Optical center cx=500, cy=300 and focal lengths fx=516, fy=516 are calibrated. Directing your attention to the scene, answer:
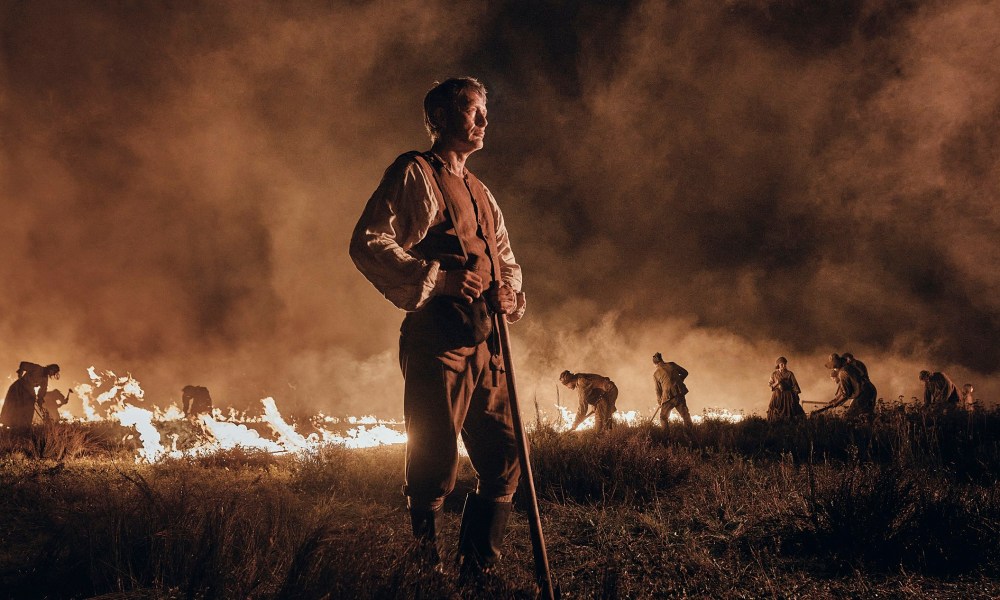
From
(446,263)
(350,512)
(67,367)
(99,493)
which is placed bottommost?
(350,512)

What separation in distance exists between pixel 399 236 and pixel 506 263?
656 mm

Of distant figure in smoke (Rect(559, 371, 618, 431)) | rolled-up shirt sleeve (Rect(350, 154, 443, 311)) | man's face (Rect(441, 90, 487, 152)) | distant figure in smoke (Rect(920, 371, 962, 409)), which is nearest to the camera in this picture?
rolled-up shirt sleeve (Rect(350, 154, 443, 311))

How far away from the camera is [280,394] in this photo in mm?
41531

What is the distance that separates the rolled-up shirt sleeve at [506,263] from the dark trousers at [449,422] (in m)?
0.45

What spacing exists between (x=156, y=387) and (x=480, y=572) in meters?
44.5

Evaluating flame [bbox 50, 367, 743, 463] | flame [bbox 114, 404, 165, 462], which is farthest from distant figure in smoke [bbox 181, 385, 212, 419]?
flame [bbox 114, 404, 165, 462]

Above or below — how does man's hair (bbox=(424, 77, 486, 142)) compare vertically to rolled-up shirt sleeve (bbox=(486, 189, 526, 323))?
above

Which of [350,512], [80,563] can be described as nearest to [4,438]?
[350,512]

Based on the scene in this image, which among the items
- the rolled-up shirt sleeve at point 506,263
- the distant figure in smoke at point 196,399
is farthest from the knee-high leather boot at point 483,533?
the distant figure in smoke at point 196,399

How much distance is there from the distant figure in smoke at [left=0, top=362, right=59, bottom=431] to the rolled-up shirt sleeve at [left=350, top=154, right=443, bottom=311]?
11961mm

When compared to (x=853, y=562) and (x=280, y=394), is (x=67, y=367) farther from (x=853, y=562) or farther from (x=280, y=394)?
(x=853, y=562)

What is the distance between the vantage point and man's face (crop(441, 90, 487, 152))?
7.57ft

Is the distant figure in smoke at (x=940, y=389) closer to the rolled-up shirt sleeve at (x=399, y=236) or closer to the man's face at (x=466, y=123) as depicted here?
the man's face at (x=466, y=123)

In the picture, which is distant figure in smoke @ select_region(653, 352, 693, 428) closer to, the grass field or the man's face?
the grass field
